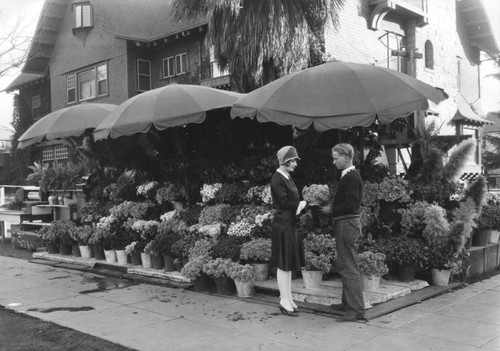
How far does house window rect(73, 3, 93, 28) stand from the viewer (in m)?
23.4

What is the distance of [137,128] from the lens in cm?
845

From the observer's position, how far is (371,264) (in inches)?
259

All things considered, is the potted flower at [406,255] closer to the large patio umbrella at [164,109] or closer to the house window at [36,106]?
the large patio umbrella at [164,109]

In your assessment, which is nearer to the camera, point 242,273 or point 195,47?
point 242,273

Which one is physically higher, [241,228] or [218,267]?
[241,228]

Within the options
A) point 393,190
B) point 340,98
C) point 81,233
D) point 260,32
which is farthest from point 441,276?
point 260,32

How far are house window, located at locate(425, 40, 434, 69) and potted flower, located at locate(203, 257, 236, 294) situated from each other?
51.1 ft

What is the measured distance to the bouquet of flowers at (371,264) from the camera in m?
6.59

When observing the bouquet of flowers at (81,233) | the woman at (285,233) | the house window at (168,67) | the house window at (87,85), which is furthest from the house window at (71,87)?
the woman at (285,233)

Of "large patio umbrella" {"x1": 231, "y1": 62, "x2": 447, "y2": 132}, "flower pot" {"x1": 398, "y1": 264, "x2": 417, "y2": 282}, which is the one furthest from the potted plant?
"large patio umbrella" {"x1": 231, "y1": 62, "x2": 447, "y2": 132}

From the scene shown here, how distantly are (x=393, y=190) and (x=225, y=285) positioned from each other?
111 inches

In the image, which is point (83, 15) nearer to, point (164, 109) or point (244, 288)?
point (164, 109)

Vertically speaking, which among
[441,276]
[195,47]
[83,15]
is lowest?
[441,276]

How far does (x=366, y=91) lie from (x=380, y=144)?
220 cm
